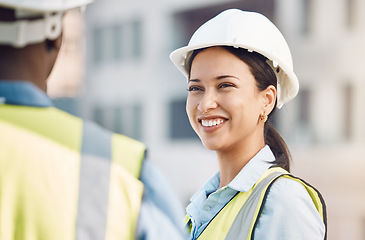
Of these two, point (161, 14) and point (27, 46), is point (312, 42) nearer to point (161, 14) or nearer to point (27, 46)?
point (161, 14)

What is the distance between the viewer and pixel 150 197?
4.20 feet

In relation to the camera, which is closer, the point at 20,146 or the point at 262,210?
the point at 20,146

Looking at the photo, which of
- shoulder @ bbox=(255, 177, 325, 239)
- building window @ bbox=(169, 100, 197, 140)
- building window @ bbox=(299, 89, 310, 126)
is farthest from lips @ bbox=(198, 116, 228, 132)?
building window @ bbox=(169, 100, 197, 140)

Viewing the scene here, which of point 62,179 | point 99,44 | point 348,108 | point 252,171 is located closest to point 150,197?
point 62,179

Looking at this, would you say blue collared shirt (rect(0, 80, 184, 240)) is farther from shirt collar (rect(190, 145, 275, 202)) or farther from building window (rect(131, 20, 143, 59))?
building window (rect(131, 20, 143, 59))

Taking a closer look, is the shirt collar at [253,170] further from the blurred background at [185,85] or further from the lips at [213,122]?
the blurred background at [185,85]

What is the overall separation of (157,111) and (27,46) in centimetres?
1551

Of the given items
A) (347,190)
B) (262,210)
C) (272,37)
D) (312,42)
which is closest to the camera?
(262,210)

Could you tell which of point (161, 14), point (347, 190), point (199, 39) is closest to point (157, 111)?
point (161, 14)

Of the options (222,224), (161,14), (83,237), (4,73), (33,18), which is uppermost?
(161,14)

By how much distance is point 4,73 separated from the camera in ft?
4.12

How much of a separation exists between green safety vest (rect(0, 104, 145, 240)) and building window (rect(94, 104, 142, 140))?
1612cm

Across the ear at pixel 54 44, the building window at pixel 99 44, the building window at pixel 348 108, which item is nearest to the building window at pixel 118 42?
the building window at pixel 99 44

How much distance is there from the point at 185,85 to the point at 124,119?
316cm
